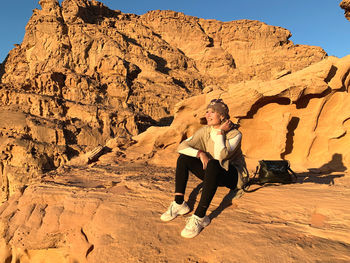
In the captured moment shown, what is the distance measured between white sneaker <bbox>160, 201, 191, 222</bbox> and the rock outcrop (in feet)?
16.6

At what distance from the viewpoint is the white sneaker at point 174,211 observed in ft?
6.98

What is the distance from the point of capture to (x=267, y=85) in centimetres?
558

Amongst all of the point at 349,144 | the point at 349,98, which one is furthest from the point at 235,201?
the point at 349,98

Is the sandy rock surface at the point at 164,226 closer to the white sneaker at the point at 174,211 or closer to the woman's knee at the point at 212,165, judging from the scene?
the white sneaker at the point at 174,211

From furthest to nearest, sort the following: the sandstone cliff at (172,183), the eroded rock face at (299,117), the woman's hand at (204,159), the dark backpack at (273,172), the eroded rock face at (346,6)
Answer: the eroded rock face at (346,6), the eroded rock face at (299,117), the dark backpack at (273,172), the woman's hand at (204,159), the sandstone cliff at (172,183)

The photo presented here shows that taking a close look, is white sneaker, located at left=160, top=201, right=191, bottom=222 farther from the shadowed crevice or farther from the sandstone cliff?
the shadowed crevice

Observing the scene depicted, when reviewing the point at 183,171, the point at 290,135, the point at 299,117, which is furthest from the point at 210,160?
the point at 299,117

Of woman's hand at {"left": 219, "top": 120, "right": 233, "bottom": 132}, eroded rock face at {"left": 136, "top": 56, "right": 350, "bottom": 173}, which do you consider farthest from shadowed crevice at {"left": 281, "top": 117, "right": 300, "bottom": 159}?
woman's hand at {"left": 219, "top": 120, "right": 233, "bottom": 132}

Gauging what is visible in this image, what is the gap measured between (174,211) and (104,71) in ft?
83.1

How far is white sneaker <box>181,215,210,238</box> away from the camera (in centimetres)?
181

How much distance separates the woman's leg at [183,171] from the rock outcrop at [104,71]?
502cm

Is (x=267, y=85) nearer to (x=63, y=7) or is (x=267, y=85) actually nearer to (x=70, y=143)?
(x=70, y=143)

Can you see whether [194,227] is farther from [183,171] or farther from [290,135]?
[290,135]

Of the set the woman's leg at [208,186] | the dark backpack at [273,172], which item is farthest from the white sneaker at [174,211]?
the dark backpack at [273,172]
